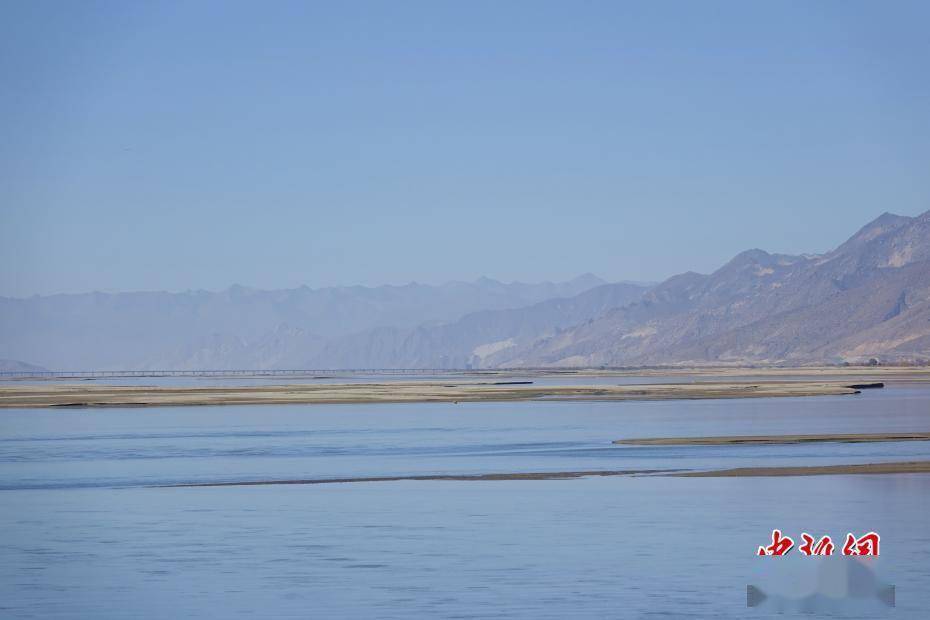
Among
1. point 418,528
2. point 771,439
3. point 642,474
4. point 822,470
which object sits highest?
point 771,439

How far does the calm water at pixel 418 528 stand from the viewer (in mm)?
25734

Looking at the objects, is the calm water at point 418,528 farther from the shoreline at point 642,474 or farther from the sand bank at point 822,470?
the sand bank at point 822,470

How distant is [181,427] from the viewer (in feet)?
283

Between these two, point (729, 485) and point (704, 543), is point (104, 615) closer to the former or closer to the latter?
point (704, 543)

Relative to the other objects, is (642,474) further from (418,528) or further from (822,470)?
(418,528)

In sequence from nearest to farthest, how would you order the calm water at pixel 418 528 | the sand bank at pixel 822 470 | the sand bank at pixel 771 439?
the calm water at pixel 418 528 < the sand bank at pixel 822 470 < the sand bank at pixel 771 439

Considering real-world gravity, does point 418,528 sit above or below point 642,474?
below

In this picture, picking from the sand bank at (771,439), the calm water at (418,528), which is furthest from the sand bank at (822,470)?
the sand bank at (771,439)

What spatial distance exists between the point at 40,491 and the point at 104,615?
21.7 meters

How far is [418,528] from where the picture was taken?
34.8m

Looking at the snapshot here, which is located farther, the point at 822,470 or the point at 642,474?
the point at 642,474

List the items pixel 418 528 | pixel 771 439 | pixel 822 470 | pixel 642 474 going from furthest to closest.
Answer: pixel 771 439, pixel 642 474, pixel 822 470, pixel 418 528

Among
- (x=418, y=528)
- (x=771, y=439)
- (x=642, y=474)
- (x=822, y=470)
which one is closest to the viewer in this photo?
(x=418, y=528)

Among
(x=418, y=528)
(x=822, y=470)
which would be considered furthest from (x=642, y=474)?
(x=418, y=528)
